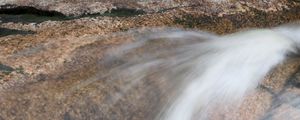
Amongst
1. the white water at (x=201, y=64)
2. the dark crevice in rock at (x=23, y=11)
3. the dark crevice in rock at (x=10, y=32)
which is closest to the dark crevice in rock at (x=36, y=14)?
the dark crevice in rock at (x=23, y=11)

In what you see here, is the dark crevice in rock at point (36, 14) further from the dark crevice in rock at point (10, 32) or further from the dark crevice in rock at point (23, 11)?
the dark crevice in rock at point (10, 32)

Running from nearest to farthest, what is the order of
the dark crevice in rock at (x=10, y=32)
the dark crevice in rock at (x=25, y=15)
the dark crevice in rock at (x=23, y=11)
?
the dark crevice in rock at (x=10, y=32) < the dark crevice in rock at (x=25, y=15) < the dark crevice in rock at (x=23, y=11)

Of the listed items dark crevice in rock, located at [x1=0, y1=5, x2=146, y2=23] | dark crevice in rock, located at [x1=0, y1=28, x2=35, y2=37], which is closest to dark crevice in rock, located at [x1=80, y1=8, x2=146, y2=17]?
dark crevice in rock, located at [x1=0, y1=5, x2=146, y2=23]

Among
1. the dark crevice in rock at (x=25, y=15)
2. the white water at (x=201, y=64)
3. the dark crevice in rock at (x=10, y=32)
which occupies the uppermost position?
the dark crevice in rock at (x=25, y=15)

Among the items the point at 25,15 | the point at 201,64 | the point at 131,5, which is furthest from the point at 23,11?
the point at 201,64

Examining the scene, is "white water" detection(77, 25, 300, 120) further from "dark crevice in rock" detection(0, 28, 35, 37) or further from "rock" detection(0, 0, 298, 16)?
"dark crevice in rock" detection(0, 28, 35, 37)

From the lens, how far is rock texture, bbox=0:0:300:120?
5531 mm

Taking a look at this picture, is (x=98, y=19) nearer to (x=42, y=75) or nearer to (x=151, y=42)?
(x=151, y=42)

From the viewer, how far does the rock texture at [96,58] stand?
5.53 meters

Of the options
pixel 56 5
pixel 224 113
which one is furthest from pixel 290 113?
pixel 56 5

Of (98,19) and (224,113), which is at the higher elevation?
(98,19)

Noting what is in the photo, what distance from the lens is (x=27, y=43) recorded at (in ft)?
21.3

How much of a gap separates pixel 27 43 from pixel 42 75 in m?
0.81

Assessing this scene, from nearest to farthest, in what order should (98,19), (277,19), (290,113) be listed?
(290,113) → (98,19) → (277,19)
